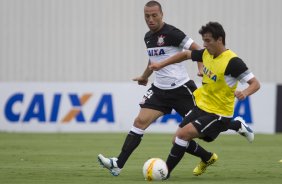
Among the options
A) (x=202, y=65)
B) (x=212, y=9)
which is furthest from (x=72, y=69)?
(x=202, y=65)

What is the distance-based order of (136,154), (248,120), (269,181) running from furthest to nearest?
(248,120) → (136,154) → (269,181)

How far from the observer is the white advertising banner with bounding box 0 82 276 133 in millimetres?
22969

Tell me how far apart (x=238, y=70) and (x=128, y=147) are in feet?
6.58

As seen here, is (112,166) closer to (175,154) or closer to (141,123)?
(141,123)

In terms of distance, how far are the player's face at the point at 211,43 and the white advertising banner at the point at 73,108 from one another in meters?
12.1

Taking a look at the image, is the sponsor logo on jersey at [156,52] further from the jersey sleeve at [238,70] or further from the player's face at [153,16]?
the jersey sleeve at [238,70]

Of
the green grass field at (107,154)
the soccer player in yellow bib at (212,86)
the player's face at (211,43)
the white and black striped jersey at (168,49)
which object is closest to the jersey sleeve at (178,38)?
the white and black striped jersey at (168,49)

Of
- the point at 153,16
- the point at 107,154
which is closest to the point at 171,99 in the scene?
the point at 153,16

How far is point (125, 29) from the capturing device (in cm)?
2683

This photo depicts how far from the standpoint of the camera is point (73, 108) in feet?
75.5

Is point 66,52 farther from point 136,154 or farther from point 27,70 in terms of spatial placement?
point 136,154

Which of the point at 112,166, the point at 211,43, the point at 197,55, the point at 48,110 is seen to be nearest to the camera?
the point at 211,43

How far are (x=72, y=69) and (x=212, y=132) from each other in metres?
15.7

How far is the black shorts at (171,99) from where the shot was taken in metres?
12.1
